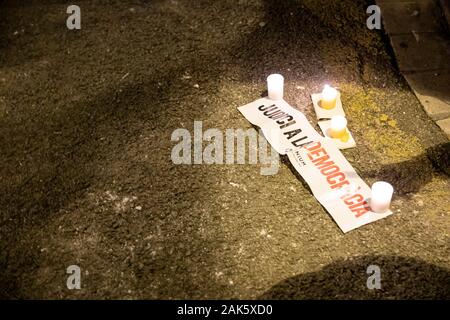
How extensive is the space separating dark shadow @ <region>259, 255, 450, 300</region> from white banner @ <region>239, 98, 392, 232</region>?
0.27m

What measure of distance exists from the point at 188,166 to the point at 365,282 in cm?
132

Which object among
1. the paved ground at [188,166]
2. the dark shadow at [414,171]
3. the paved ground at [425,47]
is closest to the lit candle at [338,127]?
the paved ground at [188,166]

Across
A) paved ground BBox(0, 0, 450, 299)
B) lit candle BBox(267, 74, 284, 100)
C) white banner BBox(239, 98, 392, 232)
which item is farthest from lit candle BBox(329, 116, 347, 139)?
lit candle BBox(267, 74, 284, 100)

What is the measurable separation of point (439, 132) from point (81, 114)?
258 centimetres

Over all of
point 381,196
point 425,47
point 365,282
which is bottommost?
point 365,282

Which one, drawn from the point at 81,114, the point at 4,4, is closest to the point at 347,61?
the point at 81,114

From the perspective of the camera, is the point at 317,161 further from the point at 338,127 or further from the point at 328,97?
the point at 328,97

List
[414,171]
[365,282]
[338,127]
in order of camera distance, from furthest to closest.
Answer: [338,127], [414,171], [365,282]

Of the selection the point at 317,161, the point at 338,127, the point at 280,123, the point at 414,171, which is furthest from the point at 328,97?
the point at 414,171

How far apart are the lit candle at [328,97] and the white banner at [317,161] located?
19 cm

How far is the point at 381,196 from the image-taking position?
2.75 metres

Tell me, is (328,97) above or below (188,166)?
above

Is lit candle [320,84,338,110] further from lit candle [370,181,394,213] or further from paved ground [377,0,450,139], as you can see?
lit candle [370,181,394,213]

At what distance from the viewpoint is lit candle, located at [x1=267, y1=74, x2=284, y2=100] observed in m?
3.41
